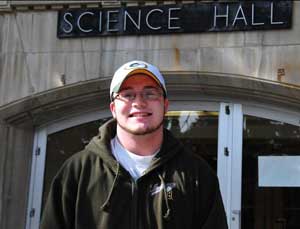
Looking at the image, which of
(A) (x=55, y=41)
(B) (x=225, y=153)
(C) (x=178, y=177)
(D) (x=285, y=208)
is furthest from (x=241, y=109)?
(C) (x=178, y=177)

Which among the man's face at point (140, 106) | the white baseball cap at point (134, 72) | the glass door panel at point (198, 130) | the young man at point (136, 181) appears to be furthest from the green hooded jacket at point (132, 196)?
the glass door panel at point (198, 130)

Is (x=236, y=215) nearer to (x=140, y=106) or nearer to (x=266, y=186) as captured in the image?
(x=266, y=186)

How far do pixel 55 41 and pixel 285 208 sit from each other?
111 inches

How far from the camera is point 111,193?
7.75ft

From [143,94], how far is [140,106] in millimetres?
61

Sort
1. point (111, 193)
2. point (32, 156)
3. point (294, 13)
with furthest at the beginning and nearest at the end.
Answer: point (32, 156) → point (294, 13) → point (111, 193)

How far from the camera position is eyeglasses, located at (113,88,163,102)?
2.42 metres

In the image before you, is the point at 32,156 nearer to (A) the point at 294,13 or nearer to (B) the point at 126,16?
(B) the point at 126,16

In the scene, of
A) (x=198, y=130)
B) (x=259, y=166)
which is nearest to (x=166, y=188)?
(x=259, y=166)

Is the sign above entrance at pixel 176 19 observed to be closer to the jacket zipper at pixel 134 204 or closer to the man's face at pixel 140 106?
the man's face at pixel 140 106

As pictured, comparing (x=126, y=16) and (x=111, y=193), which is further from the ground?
(x=126, y=16)

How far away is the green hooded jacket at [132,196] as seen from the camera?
235 centimetres

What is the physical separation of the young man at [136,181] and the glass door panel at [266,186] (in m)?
3.57

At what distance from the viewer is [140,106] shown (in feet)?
7.85
